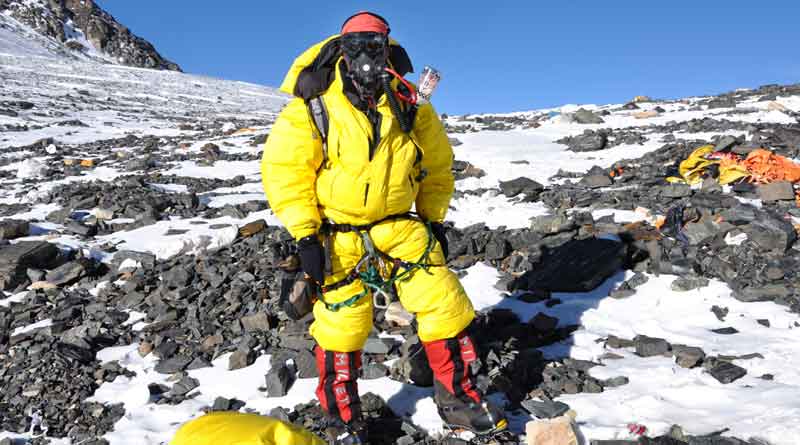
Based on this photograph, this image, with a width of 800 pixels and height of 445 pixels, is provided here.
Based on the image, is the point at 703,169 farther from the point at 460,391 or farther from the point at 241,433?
the point at 241,433

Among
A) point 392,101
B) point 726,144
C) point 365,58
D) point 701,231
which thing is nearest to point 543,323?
point 701,231

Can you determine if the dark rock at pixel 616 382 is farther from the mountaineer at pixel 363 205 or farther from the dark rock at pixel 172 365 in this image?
the dark rock at pixel 172 365

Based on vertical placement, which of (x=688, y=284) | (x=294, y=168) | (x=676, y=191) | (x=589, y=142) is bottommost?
(x=688, y=284)

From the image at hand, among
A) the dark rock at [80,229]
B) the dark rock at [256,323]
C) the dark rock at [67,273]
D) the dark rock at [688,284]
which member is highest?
the dark rock at [80,229]

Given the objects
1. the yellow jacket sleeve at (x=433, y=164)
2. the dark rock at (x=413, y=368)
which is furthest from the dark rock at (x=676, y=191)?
the yellow jacket sleeve at (x=433, y=164)

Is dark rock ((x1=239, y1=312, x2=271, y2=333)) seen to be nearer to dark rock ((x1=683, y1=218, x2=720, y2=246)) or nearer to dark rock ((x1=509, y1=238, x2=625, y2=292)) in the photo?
dark rock ((x1=509, y1=238, x2=625, y2=292))

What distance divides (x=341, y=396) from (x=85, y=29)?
108121 mm

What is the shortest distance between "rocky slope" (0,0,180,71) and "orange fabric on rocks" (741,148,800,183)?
3672 inches

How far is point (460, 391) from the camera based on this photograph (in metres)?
3.89

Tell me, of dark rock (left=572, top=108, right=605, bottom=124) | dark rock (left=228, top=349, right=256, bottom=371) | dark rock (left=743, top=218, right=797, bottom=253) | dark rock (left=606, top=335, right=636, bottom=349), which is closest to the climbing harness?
dark rock (left=228, top=349, right=256, bottom=371)

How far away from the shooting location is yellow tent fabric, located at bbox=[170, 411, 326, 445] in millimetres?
2127

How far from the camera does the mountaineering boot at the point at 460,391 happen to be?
12.4ft

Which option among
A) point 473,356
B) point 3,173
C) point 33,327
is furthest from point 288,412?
point 3,173

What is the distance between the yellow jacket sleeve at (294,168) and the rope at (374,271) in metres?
0.38
